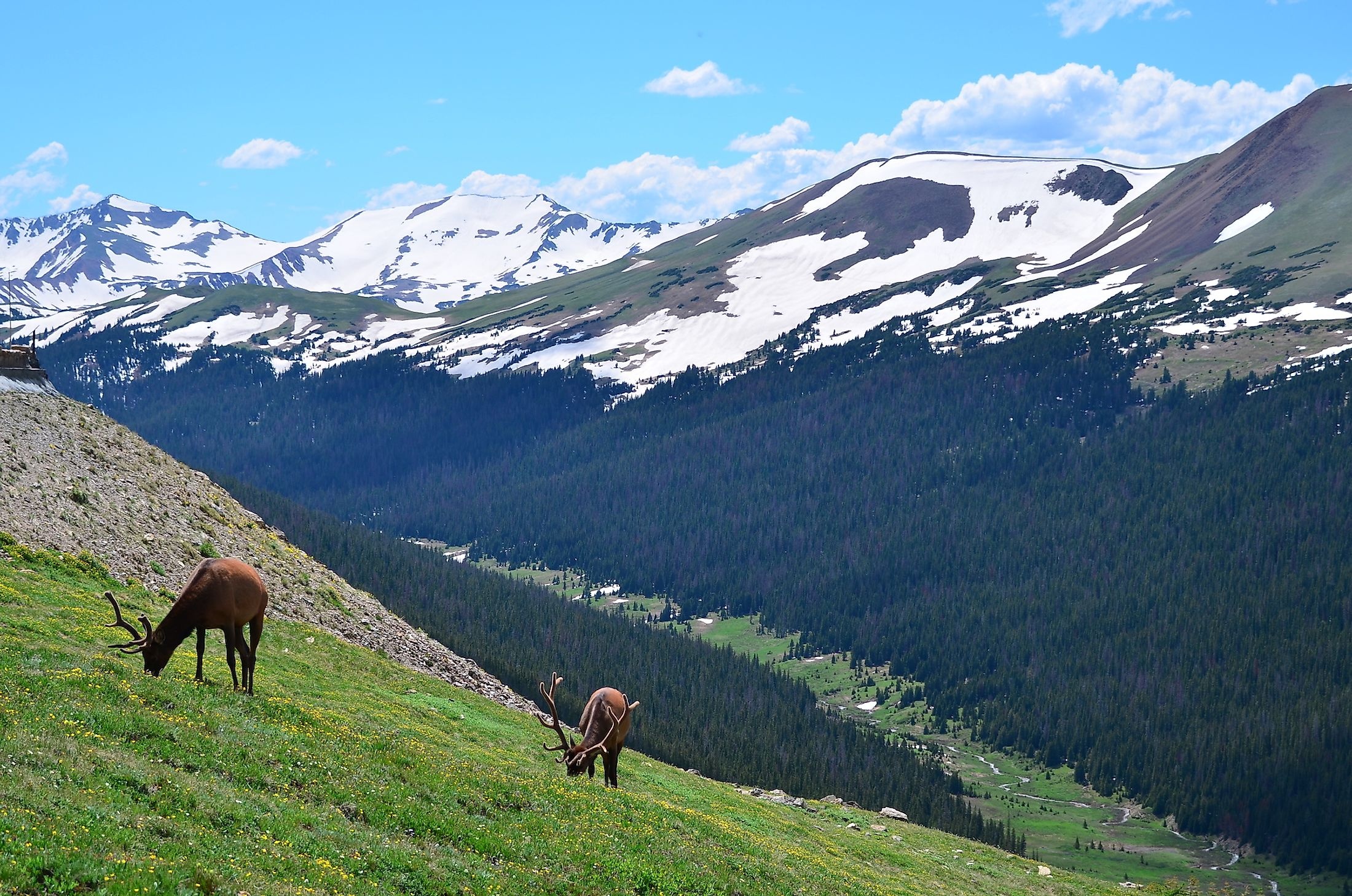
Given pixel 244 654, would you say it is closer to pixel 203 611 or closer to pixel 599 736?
pixel 203 611

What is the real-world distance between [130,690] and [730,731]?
116 m

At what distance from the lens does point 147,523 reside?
66.9 m

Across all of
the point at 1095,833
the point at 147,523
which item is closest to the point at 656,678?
the point at 1095,833

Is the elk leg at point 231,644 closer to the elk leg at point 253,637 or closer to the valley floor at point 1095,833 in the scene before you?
the elk leg at point 253,637

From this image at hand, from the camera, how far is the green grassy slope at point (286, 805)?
19406 millimetres

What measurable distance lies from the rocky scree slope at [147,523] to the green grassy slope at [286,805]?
1287cm

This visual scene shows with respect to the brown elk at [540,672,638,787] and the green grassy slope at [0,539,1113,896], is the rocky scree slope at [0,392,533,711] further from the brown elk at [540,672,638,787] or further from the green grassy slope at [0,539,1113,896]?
the brown elk at [540,672,638,787]

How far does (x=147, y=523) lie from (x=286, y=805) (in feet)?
160

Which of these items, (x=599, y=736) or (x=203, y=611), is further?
(x=599, y=736)

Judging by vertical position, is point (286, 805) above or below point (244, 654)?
below

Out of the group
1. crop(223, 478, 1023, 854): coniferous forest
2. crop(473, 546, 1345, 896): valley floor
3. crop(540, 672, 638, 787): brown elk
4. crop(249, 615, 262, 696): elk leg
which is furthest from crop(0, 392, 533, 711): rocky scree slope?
crop(473, 546, 1345, 896): valley floor

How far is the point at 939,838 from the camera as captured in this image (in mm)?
67688

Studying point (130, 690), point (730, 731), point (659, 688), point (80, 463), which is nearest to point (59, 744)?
point (130, 690)

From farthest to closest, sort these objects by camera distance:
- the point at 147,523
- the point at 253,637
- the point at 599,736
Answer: the point at 147,523, the point at 599,736, the point at 253,637
